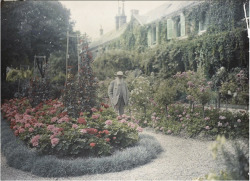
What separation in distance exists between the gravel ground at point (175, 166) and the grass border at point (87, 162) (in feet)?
0.29

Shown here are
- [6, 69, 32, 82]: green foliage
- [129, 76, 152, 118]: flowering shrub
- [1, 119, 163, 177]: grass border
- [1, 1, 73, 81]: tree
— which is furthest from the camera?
[6, 69, 32, 82]: green foliage

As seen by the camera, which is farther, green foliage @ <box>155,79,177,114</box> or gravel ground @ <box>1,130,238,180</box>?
green foliage @ <box>155,79,177,114</box>

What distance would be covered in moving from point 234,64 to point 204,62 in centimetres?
64

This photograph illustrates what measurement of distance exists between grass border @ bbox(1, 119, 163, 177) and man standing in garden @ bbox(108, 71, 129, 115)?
0.80m

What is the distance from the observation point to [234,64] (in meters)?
3.44

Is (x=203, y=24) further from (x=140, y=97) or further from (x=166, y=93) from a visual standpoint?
(x=140, y=97)

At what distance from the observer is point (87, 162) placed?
394 centimetres

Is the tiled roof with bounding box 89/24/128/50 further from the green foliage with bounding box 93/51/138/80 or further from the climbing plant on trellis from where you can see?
the green foliage with bounding box 93/51/138/80

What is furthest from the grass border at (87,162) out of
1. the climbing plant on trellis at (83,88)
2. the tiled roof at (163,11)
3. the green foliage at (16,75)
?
the green foliage at (16,75)

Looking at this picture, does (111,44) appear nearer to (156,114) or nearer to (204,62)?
(156,114)

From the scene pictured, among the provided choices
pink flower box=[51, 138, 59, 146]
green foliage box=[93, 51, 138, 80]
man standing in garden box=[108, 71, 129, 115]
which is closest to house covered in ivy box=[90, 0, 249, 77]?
green foliage box=[93, 51, 138, 80]

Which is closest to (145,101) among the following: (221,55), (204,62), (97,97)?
(97,97)

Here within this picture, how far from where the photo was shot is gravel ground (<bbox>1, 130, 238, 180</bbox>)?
347 cm

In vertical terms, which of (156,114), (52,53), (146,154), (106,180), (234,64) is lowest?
(106,180)
